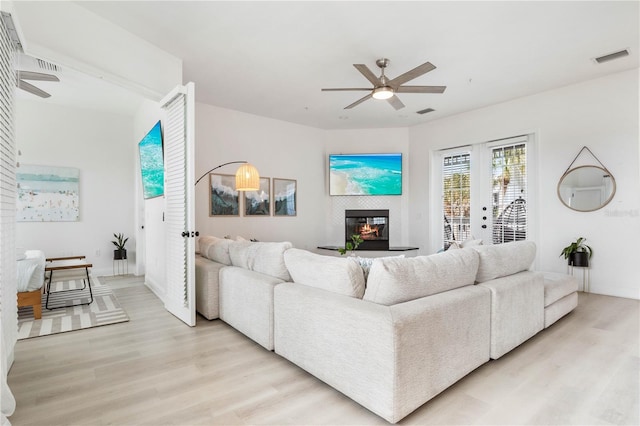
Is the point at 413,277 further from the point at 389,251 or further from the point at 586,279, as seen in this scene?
the point at 389,251

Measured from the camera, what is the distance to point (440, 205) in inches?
257

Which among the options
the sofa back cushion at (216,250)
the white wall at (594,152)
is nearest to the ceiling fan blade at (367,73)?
the sofa back cushion at (216,250)

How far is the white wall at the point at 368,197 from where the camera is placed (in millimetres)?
6953

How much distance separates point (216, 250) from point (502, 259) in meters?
2.76

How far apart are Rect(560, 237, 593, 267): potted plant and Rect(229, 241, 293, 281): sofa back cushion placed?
13.5 ft

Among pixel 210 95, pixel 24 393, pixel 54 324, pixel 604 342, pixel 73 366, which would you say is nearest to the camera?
pixel 24 393

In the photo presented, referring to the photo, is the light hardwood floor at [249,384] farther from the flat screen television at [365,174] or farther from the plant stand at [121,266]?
the flat screen television at [365,174]

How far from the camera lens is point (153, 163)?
4.33 metres

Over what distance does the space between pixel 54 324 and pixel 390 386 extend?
134 inches

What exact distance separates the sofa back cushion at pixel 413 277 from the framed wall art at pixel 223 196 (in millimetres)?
4218

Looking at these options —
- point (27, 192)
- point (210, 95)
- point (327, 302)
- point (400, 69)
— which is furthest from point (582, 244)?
point (27, 192)

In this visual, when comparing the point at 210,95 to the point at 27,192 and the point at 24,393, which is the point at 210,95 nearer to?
the point at 27,192

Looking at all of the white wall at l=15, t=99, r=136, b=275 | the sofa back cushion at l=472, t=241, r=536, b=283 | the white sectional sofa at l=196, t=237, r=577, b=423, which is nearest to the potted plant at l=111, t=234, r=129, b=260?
the white wall at l=15, t=99, r=136, b=275

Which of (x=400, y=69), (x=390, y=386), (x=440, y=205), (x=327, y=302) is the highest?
(x=400, y=69)
